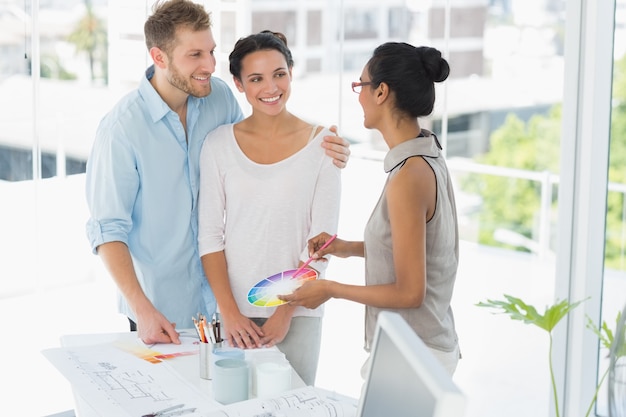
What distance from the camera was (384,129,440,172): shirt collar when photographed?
83.0 inches

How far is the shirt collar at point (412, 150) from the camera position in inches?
83.0

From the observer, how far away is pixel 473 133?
2078 cm

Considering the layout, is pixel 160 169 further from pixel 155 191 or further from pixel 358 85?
pixel 358 85

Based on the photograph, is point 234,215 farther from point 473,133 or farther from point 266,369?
point 473,133

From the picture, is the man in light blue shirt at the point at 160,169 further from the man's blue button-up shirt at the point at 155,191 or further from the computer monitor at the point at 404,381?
the computer monitor at the point at 404,381

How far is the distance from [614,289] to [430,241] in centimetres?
169

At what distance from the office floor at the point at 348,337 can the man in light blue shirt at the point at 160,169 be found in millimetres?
1824

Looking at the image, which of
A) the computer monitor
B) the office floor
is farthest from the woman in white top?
the office floor

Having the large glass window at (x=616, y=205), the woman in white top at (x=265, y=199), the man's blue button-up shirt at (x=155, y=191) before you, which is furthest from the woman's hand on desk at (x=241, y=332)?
the large glass window at (x=616, y=205)

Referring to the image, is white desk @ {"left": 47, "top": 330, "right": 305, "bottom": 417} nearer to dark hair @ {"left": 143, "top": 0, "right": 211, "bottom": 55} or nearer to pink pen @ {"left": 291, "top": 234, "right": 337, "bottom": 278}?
pink pen @ {"left": 291, "top": 234, "right": 337, "bottom": 278}

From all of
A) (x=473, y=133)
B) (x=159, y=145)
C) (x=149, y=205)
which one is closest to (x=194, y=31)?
(x=159, y=145)

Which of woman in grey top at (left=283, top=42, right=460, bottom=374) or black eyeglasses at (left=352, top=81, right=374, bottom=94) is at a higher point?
black eyeglasses at (left=352, top=81, right=374, bottom=94)

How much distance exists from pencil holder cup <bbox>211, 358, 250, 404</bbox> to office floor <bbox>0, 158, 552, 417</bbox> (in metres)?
2.15

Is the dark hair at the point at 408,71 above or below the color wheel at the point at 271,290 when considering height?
above
